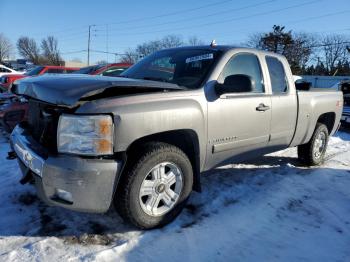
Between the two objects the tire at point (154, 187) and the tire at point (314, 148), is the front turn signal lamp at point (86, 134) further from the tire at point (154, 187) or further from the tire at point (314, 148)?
the tire at point (314, 148)

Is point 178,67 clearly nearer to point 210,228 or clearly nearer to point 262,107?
point 262,107

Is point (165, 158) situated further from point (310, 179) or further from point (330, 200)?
point (310, 179)

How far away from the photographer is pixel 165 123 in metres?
3.30

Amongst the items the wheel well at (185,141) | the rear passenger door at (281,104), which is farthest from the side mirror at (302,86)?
the wheel well at (185,141)

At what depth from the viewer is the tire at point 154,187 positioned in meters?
3.17

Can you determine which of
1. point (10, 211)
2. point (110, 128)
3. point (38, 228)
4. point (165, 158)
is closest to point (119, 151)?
point (110, 128)

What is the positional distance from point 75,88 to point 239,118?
1.84 metres

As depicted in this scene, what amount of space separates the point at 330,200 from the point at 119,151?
2.73 metres

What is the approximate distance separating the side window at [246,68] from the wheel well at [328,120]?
202cm

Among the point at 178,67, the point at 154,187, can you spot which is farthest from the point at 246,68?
the point at 154,187

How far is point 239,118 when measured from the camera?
13.3ft

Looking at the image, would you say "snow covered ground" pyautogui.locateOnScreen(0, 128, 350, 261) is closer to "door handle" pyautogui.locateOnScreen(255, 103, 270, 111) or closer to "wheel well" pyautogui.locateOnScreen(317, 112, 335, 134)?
"door handle" pyautogui.locateOnScreen(255, 103, 270, 111)

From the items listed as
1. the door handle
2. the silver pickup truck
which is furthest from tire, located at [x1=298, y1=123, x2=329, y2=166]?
the door handle

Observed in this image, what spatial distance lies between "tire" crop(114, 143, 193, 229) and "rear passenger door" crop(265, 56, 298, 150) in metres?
1.63
